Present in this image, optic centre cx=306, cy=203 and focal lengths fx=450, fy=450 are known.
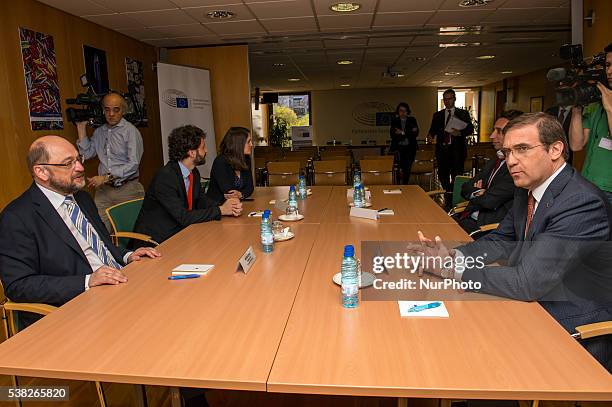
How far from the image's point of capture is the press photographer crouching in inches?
120

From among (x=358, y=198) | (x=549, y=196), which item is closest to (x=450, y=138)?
(x=358, y=198)

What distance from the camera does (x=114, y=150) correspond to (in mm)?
4836

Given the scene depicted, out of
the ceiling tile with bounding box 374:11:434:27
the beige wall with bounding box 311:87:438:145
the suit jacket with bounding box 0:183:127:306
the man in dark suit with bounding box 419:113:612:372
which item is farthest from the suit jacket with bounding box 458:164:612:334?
the beige wall with bounding box 311:87:438:145

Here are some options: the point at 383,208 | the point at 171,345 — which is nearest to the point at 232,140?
the point at 383,208

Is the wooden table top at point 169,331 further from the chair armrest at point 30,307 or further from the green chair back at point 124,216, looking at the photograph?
the green chair back at point 124,216

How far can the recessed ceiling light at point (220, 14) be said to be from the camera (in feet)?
17.2

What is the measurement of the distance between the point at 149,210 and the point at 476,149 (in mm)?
7914

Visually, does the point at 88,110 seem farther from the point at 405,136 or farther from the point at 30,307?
the point at 405,136

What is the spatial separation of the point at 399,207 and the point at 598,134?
1521 millimetres

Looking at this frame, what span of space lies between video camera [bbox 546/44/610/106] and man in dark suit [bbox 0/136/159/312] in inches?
113

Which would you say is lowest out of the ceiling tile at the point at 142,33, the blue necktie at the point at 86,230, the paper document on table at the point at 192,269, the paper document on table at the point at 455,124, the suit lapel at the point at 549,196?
the paper document on table at the point at 192,269

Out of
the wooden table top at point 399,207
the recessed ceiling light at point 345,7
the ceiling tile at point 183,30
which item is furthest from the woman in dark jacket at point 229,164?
the ceiling tile at point 183,30

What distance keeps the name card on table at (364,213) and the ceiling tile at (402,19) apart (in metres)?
3.30

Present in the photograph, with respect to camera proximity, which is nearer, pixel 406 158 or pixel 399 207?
pixel 399 207
